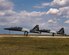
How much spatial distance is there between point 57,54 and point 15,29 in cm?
15045

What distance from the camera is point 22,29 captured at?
19162 centimetres

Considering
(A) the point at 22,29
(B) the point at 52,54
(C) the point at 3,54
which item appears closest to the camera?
(C) the point at 3,54

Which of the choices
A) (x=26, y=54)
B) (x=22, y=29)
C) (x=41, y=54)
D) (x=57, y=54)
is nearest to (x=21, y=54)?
(x=26, y=54)

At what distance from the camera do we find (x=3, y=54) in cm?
4212

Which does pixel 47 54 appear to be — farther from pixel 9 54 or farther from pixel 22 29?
pixel 22 29

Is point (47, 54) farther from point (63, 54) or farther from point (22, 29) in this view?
point (22, 29)

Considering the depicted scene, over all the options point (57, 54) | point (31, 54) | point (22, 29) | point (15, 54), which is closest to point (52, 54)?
point (57, 54)

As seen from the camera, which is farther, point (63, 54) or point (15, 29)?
point (15, 29)

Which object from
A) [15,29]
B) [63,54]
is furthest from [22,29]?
[63,54]

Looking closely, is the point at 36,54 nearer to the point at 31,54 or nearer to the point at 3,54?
the point at 31,54

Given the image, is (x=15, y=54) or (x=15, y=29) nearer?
(x=15, y=54)

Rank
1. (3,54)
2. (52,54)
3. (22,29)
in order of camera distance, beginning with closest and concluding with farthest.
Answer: (3,54), (52,54), (22,29)

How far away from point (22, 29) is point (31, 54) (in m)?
148

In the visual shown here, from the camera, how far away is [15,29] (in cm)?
19375
